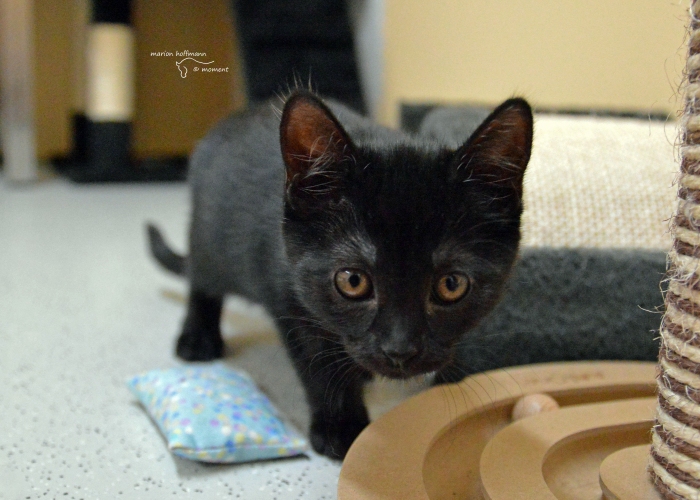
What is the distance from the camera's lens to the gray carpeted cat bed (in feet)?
3.95

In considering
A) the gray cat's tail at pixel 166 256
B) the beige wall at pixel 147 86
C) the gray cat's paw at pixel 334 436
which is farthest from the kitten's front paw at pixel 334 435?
the beige wall at pixel 147 86

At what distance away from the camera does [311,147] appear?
0.90 m

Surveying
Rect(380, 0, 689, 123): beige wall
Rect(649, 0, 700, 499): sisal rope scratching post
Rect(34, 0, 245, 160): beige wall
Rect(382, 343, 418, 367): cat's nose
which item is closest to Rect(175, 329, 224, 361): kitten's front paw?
Rect(382, 343, 418, 367): cat's nose

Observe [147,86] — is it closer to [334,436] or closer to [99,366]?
[99,366]

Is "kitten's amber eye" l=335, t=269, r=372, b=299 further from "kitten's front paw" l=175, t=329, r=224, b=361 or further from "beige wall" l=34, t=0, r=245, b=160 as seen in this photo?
"beige wall" l=34, t=0, r=245, b=160

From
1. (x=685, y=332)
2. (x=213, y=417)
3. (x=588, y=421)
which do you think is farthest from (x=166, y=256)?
(x=685, y=332)

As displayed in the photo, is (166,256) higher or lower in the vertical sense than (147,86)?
lower

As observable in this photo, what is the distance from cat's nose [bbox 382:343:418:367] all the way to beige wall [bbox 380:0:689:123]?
1452 mm

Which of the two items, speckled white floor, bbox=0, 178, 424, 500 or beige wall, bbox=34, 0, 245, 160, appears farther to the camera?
beige wall, bbox=34, 0, 245, 160

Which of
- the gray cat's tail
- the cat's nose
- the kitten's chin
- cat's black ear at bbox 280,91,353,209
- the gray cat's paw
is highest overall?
cat's black ear at bbox 280,91,353,209

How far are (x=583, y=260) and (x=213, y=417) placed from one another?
74 cm

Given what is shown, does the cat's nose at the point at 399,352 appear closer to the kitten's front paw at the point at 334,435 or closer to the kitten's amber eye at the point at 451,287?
the kitten's amber eye at the point at 451,287

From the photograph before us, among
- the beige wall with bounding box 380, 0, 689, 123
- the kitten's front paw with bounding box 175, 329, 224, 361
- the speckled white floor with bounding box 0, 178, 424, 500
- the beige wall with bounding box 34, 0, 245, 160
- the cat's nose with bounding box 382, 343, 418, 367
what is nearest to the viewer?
the cat's nose with bounding box 382, 343, 418, 367

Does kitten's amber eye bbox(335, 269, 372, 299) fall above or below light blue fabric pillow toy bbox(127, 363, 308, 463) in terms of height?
above
